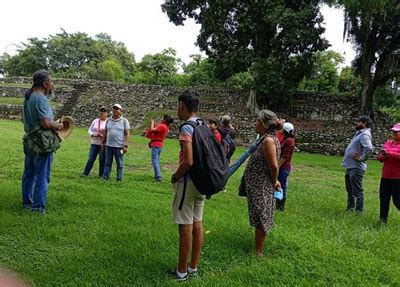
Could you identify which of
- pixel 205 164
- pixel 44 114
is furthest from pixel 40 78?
pixel 205 164

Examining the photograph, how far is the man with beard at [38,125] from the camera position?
505 cm

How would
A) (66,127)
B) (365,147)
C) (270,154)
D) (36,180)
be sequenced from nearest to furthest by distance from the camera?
(270,154) → (36,180) → (66,127) → (365,147)

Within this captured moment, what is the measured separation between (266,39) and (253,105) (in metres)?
3.78

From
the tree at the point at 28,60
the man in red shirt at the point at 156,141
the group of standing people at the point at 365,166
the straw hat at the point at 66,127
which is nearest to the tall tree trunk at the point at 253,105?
the man in red shirt at the point at 156,141

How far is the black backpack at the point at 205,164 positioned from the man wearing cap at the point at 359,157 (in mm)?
3932

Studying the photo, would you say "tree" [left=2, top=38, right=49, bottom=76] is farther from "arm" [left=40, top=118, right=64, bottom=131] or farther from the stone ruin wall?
"arm" [left=40, top=118, right=64, bottom=131]

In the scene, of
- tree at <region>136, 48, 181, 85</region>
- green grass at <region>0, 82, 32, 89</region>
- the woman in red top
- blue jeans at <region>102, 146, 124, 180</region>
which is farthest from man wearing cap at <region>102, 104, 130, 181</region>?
tree at <region>136, 48, 181, 85</region>

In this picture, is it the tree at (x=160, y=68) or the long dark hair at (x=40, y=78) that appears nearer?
the long dark hair at (x=40, y=78)

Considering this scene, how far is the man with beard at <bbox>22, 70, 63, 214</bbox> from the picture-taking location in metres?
5.05

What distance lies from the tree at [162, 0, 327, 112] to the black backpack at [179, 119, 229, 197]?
58.4ft

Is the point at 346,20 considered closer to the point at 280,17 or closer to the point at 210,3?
the point at 280,17

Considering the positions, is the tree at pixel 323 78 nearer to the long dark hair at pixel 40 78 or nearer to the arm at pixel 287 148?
the arm at pixel 287 148

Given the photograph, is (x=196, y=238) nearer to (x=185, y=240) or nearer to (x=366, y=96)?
(x=185, y=240)

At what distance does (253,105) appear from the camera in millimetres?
24109
